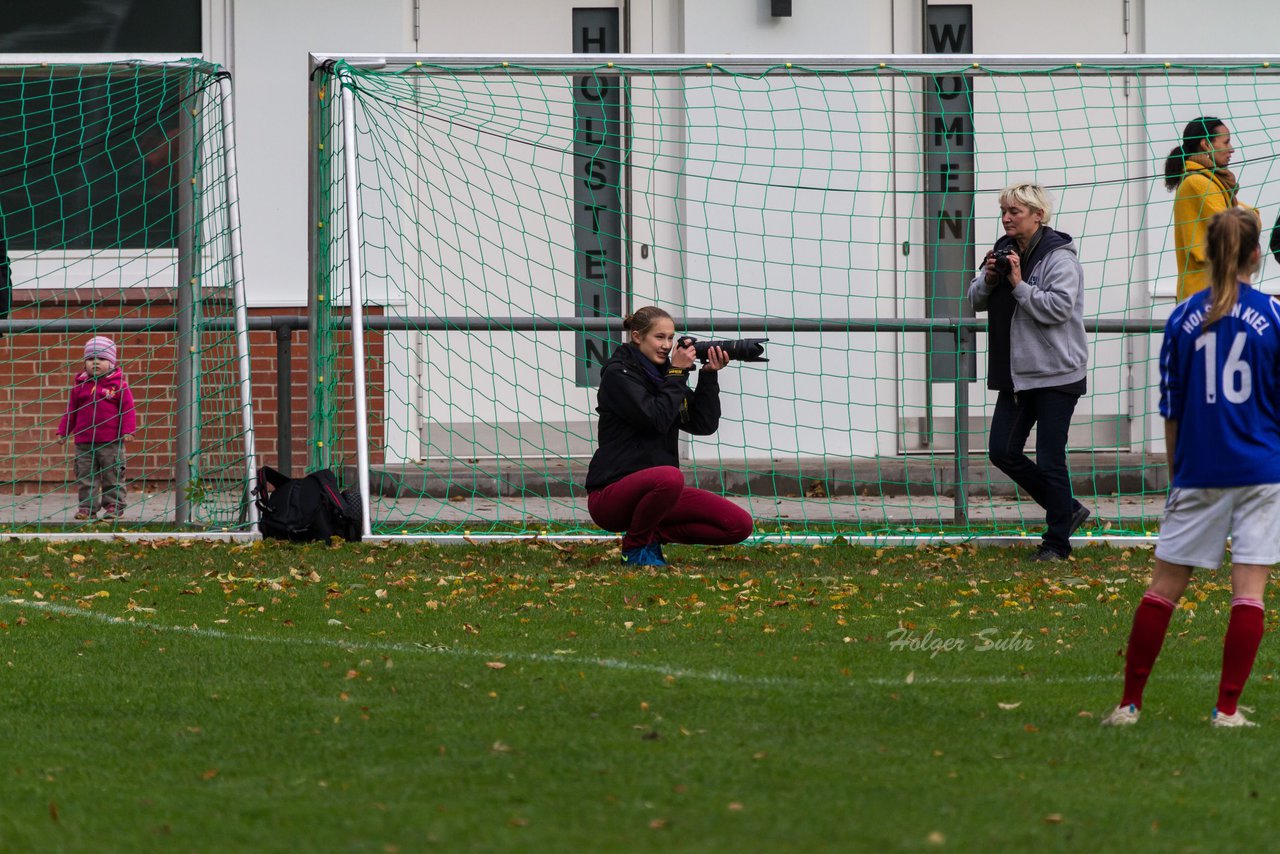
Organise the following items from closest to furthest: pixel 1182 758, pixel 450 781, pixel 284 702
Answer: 1. pixel 450 781
2. pixel 1182 758
3. pixel 284 702

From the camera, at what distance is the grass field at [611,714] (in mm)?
3643

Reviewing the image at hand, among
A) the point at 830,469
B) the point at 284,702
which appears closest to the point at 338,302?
the point at 830,469

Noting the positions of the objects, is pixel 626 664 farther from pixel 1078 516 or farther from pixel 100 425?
pixel 100 425

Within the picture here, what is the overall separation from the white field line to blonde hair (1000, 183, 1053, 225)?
3223mm

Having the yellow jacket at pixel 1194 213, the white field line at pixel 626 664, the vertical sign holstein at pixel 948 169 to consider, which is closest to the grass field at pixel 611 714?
the white field line at pixel 626 664

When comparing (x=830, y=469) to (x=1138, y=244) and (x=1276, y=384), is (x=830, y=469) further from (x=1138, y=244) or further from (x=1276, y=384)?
(x=1276, y=384)

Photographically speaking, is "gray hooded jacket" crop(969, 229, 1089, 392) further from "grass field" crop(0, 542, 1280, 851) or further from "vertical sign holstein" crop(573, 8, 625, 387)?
"vertical sign holstein" crop(573, 8, 625, 387)

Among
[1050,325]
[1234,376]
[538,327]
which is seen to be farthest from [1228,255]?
[538,327]

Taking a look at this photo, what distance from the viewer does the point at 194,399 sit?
981 cm

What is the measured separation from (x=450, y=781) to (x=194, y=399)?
6291 mm

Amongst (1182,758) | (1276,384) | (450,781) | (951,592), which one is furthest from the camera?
(951,592)

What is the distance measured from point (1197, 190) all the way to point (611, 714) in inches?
205

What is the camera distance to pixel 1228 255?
4.58 metres

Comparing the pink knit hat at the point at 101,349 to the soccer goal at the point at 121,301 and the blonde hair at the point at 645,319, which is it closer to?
the soccer goal at the point at 121,301
